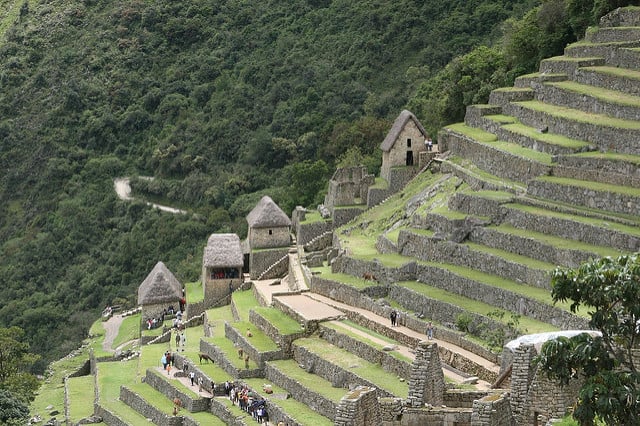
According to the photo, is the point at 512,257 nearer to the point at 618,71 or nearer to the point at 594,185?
the point at 594,185

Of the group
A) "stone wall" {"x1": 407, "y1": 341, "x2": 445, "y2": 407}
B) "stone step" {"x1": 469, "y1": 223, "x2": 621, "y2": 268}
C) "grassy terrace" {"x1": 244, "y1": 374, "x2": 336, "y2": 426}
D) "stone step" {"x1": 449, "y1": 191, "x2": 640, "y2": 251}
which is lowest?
"grassy terrace" {"x1": 244, "y1": 374, "x2": 336, "y2": 426}

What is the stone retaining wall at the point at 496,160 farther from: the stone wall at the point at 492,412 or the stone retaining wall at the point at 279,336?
the stone wall at the point at 492,412

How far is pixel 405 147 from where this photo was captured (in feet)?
167

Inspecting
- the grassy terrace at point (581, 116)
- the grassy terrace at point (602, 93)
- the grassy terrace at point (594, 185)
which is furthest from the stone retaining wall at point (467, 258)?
the grassy terrace at point (602, 93)

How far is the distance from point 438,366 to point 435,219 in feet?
53.8

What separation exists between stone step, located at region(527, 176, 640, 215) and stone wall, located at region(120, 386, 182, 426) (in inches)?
441

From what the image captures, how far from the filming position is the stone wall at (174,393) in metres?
37.2

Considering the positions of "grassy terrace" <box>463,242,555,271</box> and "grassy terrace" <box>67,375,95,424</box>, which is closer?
"grassy terrace" <box>463,242,555,271</box>

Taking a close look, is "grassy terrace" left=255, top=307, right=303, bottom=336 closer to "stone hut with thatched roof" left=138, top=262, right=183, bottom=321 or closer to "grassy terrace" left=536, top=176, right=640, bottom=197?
"grassy terrace" left=536, top=176, right=640, bottom=197

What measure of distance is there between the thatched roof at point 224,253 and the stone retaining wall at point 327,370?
1341 centimetres

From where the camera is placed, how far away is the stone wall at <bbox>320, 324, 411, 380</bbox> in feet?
105

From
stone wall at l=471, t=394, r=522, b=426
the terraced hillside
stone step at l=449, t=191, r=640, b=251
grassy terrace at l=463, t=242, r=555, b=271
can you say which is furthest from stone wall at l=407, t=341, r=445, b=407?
stone step at l=449, t=191, r=640, b=251

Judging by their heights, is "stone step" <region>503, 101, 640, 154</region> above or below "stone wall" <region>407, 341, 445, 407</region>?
above

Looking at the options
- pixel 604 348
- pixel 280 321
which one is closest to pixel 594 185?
pixel 280 321
